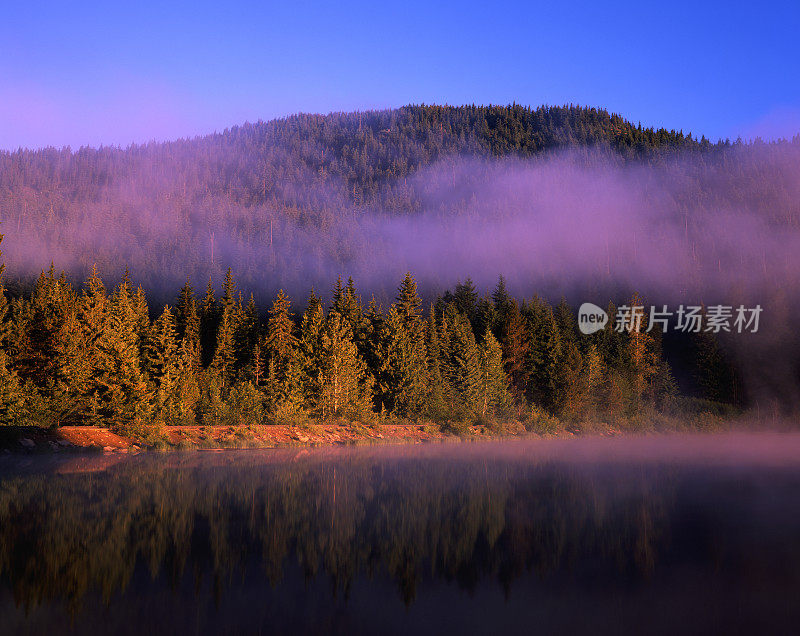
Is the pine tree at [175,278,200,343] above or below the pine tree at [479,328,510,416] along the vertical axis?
above

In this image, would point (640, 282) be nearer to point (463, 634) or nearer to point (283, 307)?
point (283, 307)

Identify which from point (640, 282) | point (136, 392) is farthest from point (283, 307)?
point (640, 282)

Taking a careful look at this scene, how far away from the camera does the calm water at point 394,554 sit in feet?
33.8

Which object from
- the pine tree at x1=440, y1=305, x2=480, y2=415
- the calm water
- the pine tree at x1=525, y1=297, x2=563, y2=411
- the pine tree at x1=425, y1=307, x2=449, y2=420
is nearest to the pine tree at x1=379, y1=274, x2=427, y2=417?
the pine tree at x1=425, y1=307, x2=449, y2=420

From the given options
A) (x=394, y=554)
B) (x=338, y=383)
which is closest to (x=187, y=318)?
(x=338, y=383)

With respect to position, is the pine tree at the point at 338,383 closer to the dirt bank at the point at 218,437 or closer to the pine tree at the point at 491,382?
the dirt bank at the point at 218,437

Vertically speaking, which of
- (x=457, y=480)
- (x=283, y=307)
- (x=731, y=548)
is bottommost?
(x=457, y=480)

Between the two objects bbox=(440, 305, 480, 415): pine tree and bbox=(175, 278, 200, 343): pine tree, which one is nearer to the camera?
bbox=(440, 305, 480, 415): pine tree

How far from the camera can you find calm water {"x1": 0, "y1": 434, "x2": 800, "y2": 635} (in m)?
10.3

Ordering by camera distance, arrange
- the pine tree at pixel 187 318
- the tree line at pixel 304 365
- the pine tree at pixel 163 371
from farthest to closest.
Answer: the pine tree at pixel 187 318, the pine tree at pixel 163 371, the tree line at pixel 304 365

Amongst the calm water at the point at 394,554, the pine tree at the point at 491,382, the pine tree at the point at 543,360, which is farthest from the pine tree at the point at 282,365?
the pine tree at the point at 543,360

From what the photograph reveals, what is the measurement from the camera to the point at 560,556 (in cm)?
1436

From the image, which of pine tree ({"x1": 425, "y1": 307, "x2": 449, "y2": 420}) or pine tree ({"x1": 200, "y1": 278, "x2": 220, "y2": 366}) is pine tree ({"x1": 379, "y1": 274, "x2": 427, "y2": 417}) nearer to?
pine tree ({"x1": 425, "y1": 307, "x2": 449, "y2": 420})

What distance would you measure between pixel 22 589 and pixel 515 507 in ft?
47.9
